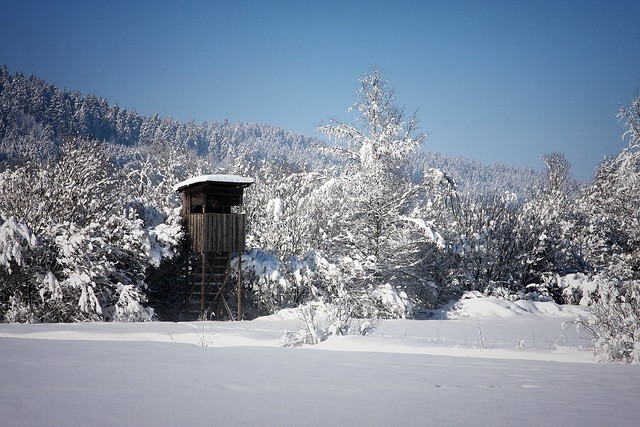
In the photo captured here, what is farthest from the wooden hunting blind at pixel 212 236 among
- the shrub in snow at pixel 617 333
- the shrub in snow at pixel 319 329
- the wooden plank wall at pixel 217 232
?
the shrub in snow at pixel 617 333

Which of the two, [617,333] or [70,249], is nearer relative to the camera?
[617,333]

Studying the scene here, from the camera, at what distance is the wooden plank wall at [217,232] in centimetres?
2159

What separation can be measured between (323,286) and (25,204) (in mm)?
12605

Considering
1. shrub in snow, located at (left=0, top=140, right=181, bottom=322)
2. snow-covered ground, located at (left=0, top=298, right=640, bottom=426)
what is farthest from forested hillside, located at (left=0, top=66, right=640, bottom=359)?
snow-covered ground, located at (left=0, top=298, right=640, bottom=426)

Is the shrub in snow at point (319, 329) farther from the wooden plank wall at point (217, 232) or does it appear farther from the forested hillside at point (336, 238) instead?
the wooden plank wall at point (217, 232)

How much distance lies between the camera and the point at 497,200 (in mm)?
29641

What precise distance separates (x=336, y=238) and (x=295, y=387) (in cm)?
1961

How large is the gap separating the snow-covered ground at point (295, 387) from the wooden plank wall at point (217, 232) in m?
14.0

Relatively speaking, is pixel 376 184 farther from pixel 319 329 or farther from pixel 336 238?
pixel 319 329

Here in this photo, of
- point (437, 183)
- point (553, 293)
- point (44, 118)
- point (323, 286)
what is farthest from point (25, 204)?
point (44, 118)

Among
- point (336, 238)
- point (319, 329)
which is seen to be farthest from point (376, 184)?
point (319, 329)

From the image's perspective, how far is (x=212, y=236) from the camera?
21672 millimetres

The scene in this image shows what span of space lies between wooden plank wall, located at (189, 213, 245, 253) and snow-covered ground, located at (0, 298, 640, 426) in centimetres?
1396

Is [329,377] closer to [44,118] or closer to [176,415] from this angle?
[176,415]
